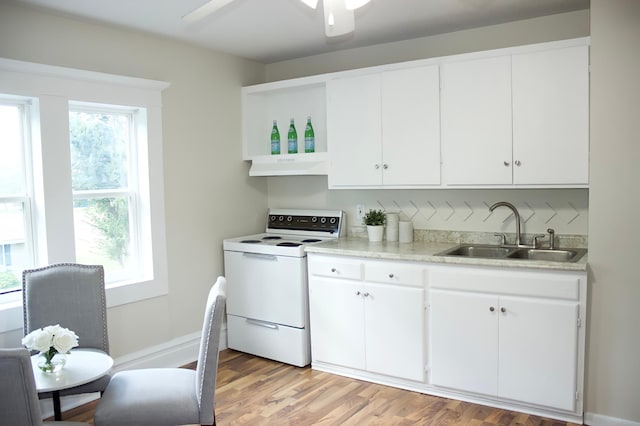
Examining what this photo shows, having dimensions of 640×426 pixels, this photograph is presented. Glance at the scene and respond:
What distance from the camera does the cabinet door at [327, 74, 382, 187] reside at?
3.70 metres

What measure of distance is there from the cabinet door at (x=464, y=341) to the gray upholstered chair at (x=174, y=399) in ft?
4.71

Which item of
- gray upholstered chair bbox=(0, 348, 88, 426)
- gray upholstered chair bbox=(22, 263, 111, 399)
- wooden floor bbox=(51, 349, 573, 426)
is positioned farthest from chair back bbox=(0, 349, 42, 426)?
wooden floor bbox=(51, 349, 573, 426)

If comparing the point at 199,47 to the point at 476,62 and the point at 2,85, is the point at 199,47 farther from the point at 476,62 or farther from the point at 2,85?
the point at 476,62

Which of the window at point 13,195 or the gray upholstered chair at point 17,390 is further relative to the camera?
the window at point 13,195

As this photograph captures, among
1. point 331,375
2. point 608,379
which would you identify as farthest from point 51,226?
point 608,379

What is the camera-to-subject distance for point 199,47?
3.98m

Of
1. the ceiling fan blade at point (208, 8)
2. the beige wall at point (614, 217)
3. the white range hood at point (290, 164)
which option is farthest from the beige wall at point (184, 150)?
the beige wall at point (614, 217)

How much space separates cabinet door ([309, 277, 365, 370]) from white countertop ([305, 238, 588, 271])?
0.72 feet

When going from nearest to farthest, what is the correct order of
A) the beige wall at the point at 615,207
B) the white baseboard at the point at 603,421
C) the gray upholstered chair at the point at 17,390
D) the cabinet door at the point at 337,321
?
the gray upholstered chair at the point at 17,390, the beige wall at the point at 615,207, the white baseboard at the point at 603,421, the cabinet door at the point at 337,321

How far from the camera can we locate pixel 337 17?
73.2 inches

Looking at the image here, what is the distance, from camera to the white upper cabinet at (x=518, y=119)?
2992 millimetres

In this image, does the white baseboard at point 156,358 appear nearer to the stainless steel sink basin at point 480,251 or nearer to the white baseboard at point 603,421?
the stainless steel sink basin at point 480,251

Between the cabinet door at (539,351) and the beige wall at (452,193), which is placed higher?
the beige wall at (452,193)

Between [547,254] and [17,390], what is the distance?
9.50ft
